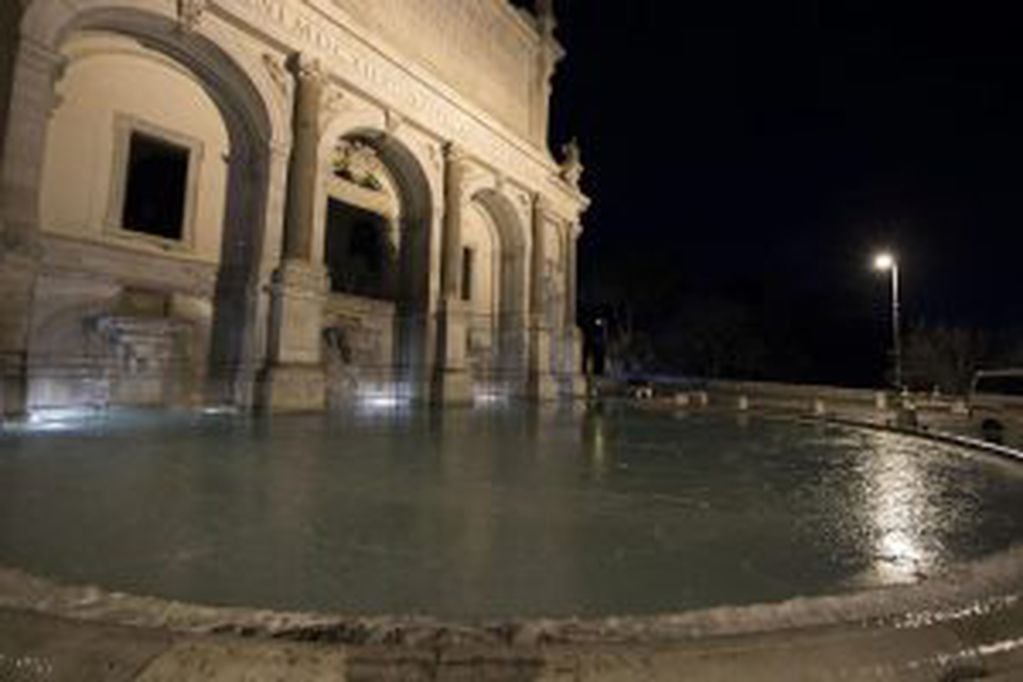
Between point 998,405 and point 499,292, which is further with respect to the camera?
point 499,292

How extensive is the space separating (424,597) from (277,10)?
14.7m

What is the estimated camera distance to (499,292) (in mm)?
23125

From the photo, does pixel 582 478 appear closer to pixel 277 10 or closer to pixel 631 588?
pixel 631 588

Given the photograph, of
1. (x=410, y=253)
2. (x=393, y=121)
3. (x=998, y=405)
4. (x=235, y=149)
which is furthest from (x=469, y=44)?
(x=998, y=405)

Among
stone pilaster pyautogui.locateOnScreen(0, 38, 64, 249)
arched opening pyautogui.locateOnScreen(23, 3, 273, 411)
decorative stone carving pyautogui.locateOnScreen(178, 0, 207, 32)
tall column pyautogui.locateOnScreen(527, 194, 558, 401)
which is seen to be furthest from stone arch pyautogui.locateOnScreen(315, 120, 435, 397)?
stone pilaster pyautogui.locateOnScreen(0, 38, 64, 249)

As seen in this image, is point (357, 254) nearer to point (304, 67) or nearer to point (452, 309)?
point (452, 309)

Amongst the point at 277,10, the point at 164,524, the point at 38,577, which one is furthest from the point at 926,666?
the point at 277,10

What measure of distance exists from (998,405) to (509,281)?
14.4 m

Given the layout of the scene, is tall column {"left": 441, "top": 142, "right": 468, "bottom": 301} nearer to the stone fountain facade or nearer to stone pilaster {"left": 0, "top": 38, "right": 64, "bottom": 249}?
the stone fountain facade

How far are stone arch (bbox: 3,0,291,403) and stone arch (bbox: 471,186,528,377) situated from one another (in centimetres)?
872

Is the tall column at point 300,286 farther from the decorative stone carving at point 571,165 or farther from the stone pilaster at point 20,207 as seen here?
the decorative stone carving at point 571,165

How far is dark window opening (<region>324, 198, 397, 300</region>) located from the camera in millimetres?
19297

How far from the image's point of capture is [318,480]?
19.1ft

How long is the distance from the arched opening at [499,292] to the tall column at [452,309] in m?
2.59
